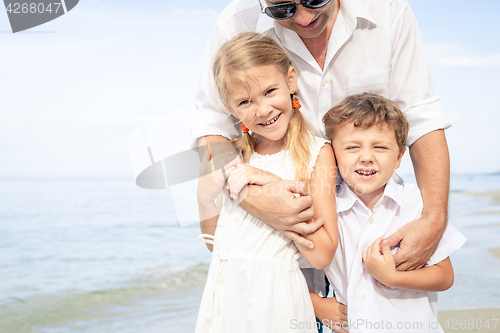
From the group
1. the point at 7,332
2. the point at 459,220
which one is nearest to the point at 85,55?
the point at 7,332

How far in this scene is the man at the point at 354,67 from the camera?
6.16 feet

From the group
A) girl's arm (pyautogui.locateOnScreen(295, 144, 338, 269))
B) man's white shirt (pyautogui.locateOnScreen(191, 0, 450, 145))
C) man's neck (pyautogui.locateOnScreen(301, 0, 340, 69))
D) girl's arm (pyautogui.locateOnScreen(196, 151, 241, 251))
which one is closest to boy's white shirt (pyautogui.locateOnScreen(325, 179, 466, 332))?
girl's arm (pyautogui.locateOnScreen(295, 144, 338, 269))

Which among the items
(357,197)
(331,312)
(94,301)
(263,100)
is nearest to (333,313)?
(331,312)

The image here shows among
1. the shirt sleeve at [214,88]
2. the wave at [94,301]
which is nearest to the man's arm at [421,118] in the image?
the shirt sleeve at [214,88]

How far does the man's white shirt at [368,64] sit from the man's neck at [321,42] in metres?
0.04

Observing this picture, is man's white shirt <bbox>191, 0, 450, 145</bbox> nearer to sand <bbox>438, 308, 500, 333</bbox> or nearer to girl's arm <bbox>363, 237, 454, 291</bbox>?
girl's arm <bbox>363, 237, 454, 291</bbox>

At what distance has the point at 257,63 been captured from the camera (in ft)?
6.05

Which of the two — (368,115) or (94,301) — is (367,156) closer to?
(368,115)

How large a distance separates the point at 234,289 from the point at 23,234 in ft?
35.7

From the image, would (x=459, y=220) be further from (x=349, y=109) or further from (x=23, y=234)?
(x=23, y=234)

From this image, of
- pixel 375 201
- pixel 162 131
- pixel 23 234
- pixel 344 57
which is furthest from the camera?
pixel 23 234

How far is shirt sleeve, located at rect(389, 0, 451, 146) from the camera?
6.43ft

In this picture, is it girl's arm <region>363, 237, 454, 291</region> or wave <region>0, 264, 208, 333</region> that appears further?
wave <region>0, 264, 208, 333</region>

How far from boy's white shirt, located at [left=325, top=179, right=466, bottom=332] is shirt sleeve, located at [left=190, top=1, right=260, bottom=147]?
0.73 m
